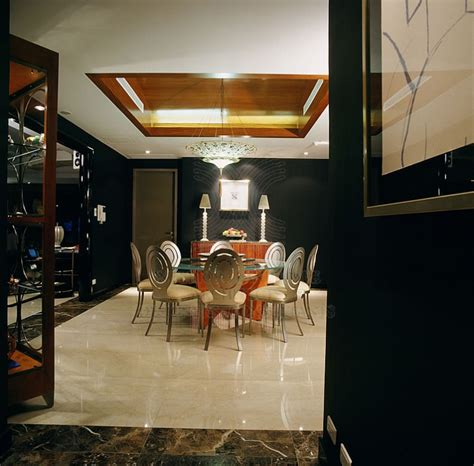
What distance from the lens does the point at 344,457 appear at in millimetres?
1354

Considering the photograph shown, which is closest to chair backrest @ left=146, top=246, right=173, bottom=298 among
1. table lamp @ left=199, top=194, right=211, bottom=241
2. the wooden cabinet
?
the wooden cabinet

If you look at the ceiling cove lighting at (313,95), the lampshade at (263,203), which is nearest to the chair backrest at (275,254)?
the lampshade at (263,203)

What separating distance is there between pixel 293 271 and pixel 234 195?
12.1ft

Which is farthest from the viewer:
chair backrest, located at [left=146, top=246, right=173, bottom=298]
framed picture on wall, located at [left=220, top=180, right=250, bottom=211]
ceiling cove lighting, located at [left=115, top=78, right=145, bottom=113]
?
framed picture on wall, located at [left=220, top=180, right=250, bottom=211]

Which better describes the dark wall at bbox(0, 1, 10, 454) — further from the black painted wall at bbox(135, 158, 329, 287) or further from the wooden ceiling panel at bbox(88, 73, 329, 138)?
the black painted wall at bbox(135, 158, 329, 287)

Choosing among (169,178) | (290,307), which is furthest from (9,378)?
(169,178)

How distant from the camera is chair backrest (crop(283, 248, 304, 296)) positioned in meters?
3.71

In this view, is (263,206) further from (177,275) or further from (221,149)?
(177,275)

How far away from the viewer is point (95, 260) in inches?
235

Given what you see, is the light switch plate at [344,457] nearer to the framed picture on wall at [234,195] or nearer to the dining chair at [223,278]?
the dining chair at [223,278]

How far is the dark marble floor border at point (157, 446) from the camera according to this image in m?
1.70

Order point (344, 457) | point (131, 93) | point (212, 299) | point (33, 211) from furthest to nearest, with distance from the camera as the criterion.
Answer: point (131, 93), point (212, 299), point (33, 211), point (344, 457)

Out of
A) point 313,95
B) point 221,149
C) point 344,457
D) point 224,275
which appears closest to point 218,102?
point 221,149

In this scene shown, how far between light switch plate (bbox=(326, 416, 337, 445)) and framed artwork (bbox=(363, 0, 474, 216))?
1.00m
